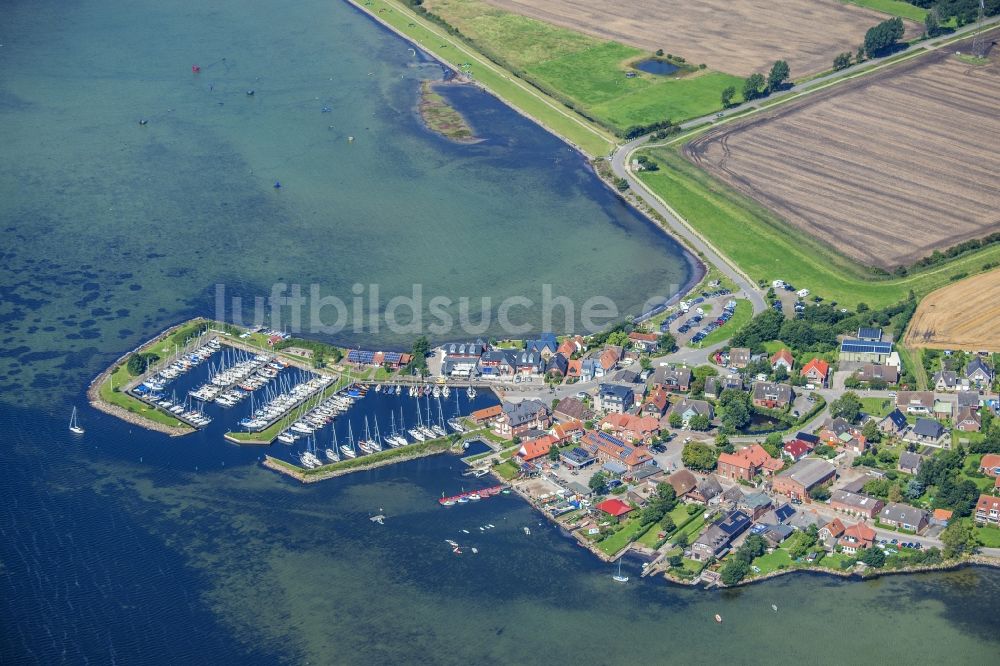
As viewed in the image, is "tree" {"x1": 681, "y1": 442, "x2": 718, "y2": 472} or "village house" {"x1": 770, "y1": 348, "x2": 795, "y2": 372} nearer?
"tree" {"x1": 681, "y1": 442, "x2": 718, "y2": 472}

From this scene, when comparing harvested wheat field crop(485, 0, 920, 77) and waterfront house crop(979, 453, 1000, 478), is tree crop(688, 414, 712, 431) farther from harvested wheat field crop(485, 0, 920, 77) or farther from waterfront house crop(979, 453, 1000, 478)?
harvested wheat field crop(485, 0, 920, 77)

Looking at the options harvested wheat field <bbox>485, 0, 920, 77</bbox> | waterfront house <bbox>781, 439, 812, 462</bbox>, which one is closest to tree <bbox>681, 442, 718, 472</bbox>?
waterfront house <bbox>781, 439, 812, 462</bbox>

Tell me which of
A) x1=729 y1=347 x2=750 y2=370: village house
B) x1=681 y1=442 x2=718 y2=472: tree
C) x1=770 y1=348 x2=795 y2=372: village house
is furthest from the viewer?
x1=729 y1=347 x2=750 y2=370: village house

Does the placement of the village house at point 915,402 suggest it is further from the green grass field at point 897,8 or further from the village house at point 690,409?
the green grass field at point 897,8

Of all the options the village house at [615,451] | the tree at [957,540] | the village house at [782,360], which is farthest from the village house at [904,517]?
the village house at [782,360]

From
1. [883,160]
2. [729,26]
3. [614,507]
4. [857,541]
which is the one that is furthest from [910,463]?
[729,26]

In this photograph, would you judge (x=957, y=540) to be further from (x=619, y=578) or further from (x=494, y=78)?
(x=494, y=78)
